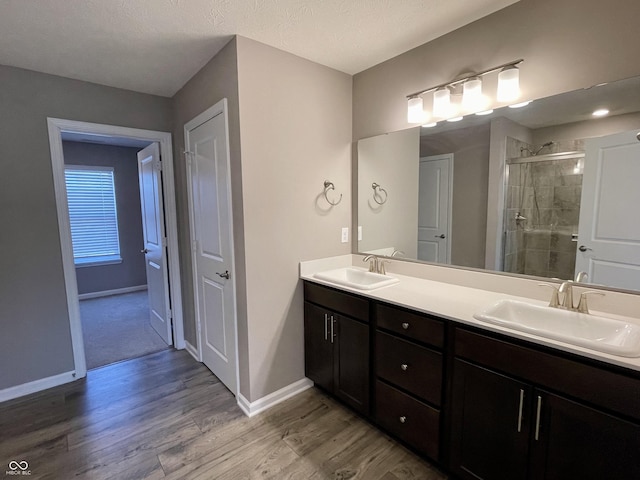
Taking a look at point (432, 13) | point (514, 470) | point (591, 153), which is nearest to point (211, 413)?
point (514, 470)

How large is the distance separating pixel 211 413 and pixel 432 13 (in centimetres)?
287

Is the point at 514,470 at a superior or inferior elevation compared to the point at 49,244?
inferior

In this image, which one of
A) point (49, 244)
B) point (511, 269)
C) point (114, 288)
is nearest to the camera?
point (511, 269)

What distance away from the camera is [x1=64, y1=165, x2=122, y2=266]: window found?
15.4 feet

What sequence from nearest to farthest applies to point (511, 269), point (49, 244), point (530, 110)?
point (530, 110) → point (511, 269) → point (49, 244)

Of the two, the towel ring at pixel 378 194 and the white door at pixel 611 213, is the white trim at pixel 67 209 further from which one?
the white door at pixel 611 213

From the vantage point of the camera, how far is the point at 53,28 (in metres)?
1.77

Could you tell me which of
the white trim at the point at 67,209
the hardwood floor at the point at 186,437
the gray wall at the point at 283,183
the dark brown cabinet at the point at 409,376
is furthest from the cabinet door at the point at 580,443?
the white trim at the point at 67,209

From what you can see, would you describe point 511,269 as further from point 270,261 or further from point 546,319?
point 270,261

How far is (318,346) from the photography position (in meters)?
2.25

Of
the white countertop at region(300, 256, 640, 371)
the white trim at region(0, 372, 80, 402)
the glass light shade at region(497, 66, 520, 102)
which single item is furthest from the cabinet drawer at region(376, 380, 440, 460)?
the white trim at region(0, 372, 80, 402)

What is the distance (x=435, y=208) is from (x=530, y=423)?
4.36 feet

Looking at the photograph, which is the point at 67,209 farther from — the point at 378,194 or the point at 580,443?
the point at 580,443

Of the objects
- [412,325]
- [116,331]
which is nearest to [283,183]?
[412,325]
